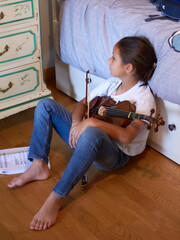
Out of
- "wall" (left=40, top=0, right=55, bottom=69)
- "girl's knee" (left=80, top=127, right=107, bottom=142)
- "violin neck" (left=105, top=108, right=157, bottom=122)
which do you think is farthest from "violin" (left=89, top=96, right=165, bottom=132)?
"wall" (left=40, top=0, right=55, bottom=69)

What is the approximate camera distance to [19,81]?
1832mm

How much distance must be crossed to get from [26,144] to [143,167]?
2.17ft

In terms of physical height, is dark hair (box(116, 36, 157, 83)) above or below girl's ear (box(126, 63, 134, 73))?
above

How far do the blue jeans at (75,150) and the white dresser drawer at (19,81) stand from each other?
1.20 ft

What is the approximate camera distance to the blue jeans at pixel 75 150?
132 cm

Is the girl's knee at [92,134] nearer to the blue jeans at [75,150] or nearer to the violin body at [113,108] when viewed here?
the blue jeans at [75,150]

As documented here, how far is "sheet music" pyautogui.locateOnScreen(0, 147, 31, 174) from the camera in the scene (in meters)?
1.61

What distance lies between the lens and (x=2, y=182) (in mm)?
1560

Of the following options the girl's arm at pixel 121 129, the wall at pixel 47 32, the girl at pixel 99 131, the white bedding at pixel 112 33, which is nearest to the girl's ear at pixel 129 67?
the girl at pixel 99 131

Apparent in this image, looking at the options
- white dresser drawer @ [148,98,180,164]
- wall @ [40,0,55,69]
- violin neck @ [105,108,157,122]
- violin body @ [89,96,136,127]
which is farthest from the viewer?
wall @ [40,0,55,69]

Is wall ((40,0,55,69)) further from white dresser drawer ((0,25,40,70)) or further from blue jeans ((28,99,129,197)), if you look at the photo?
blue jeans ((28,99,129,197))

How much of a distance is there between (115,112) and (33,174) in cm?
50

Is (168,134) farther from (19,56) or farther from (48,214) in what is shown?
(19,56)

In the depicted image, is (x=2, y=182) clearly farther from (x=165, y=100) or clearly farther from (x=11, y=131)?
(x=165, y=100)
